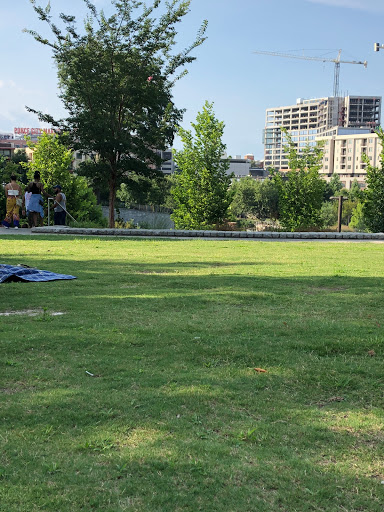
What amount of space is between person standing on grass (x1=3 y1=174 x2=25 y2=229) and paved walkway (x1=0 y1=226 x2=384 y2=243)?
804 mm

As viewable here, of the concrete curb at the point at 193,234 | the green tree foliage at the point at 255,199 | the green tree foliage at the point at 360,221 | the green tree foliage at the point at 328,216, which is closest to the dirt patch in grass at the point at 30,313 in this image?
the concrete curb at the point at 193,234

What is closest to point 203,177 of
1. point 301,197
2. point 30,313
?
point 301,197

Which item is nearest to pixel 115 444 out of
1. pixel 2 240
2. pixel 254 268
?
pixel 254 268

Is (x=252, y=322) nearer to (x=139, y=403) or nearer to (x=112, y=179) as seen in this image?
(x=139, y=403)

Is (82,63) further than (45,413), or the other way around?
(82,63)

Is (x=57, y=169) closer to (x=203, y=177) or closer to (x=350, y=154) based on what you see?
(x=203, y=177)

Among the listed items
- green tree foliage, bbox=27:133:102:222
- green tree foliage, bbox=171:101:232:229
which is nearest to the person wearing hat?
green tree foliage, bbox=27:133:102:222

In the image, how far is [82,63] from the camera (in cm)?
2317

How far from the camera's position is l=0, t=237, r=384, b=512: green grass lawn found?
104 inches

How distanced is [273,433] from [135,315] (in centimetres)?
306

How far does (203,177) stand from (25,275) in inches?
729

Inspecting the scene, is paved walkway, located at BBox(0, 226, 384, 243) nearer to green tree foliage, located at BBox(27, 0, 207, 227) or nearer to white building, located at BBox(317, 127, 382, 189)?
green tree foliage, located at BBox(27, 0, 207, 227)

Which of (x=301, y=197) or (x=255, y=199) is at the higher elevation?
(x=255, y=199)

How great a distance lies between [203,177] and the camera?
26.4 m
